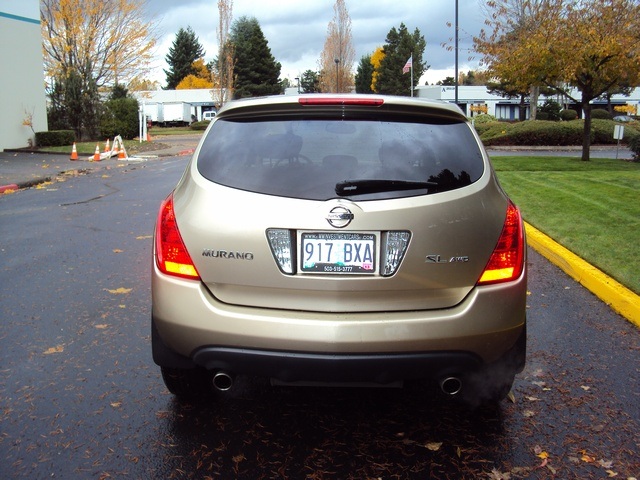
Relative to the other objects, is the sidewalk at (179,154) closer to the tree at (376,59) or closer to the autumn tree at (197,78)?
the autumn tree at (197,78)

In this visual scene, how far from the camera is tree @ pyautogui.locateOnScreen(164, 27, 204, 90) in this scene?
302 ft

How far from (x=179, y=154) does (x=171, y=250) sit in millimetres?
25481

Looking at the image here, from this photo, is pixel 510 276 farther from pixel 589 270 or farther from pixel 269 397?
pixel 589 270

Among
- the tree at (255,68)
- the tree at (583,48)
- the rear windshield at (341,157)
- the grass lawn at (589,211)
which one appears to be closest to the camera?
the rear windshield at (341,157)

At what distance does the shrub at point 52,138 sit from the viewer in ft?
92.2

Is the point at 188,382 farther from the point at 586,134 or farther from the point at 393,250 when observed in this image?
the point at 586,134

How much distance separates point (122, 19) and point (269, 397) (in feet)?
115

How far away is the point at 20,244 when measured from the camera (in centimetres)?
811

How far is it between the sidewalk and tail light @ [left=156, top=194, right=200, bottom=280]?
3.81m

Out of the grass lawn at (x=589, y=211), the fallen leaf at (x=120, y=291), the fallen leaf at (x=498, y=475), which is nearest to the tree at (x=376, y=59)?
the grass lawn at (x=589, y=211)

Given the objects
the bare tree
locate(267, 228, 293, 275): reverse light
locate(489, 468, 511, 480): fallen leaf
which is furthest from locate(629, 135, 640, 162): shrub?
the bare tree

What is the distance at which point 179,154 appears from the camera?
27.7m

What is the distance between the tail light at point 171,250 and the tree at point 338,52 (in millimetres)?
71476

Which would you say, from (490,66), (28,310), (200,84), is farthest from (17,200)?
(200,84)
